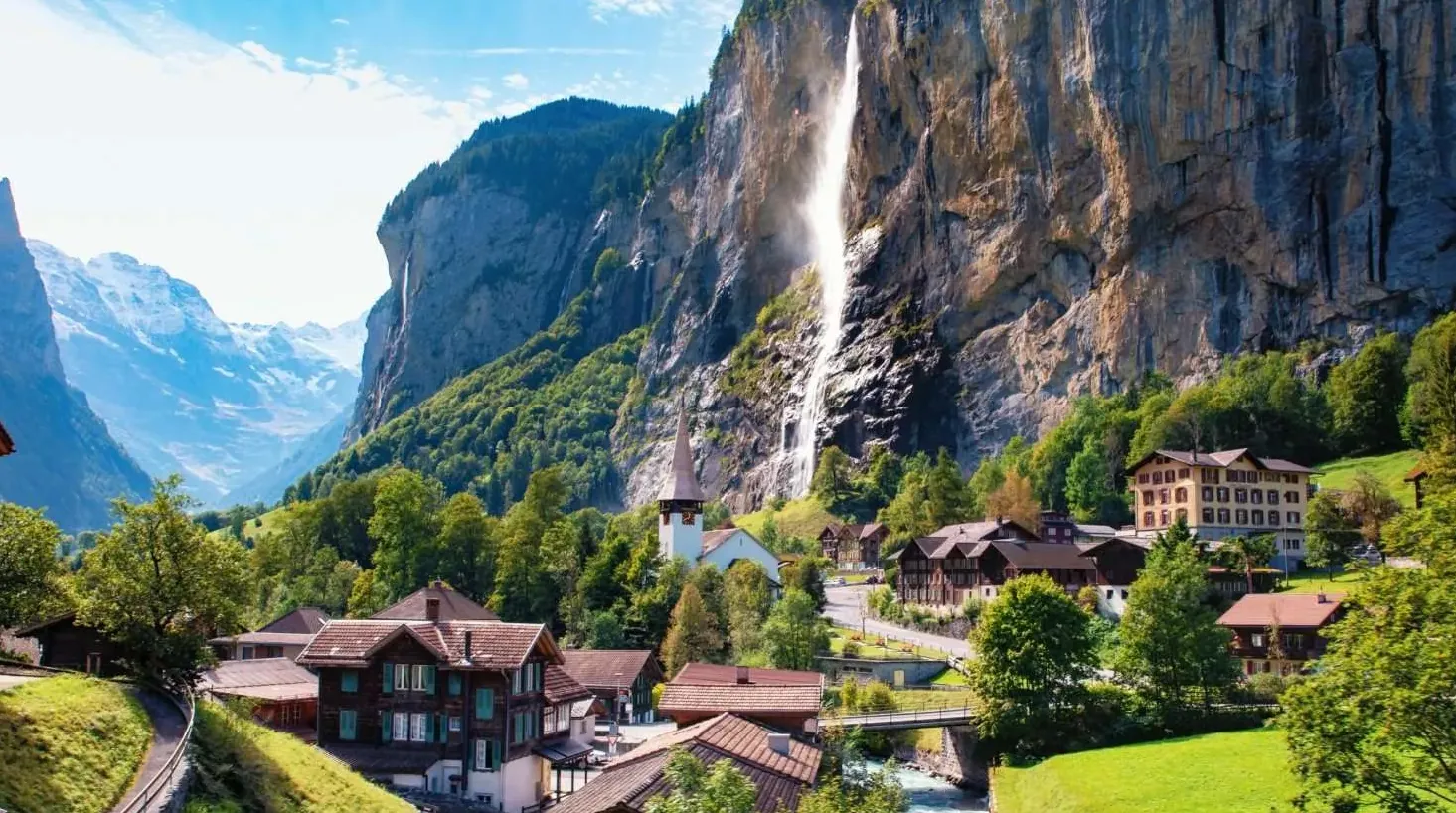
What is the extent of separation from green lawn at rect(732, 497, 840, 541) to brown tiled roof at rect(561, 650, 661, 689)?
2435 inches

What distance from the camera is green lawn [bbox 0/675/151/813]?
25.8 metres

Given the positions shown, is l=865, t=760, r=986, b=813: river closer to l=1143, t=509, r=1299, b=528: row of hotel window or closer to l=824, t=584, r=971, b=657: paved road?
l=824, t=584, r=971, b=657: paved road

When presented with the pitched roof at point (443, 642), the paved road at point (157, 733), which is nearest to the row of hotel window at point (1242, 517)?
the pitched roof at point (443, 642)

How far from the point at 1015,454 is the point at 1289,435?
30.0m

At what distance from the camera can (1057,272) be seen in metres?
144

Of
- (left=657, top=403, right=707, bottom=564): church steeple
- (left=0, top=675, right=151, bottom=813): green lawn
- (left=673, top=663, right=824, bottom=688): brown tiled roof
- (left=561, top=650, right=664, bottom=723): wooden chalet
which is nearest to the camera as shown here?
(left=0, top=675, right=151, bottom=813): green lawn

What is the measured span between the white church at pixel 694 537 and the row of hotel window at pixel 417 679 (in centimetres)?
4398

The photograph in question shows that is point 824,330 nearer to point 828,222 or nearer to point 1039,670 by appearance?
point 828,222

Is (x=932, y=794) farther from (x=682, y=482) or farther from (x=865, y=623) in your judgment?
(x=682, y=482)

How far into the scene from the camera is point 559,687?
62.2 m

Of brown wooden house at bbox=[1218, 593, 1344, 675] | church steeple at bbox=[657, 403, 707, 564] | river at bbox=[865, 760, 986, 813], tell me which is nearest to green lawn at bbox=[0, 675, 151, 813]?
river at bbox=[865, 760, 986, 813]

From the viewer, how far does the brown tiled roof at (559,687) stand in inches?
2365

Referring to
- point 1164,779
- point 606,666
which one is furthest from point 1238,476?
point 1164,779

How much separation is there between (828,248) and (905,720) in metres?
135
